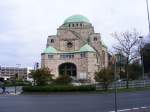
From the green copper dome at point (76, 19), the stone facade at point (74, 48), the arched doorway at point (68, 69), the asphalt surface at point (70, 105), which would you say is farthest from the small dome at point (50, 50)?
the asphalt surface at point (70, 105)

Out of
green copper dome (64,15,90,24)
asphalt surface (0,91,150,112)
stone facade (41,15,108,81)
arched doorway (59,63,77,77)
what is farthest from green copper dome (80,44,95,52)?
asphalt surface (0,91,150,112)

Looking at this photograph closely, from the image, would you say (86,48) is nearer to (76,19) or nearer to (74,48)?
(74,48)

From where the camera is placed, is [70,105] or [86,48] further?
[86,48]

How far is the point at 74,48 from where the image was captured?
12381cm

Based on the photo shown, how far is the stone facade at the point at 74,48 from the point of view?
118m

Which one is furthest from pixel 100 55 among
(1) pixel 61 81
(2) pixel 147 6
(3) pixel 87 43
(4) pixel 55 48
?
(2) pixel 147 6

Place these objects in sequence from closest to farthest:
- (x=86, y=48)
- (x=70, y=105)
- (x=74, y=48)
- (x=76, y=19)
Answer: (x=70, y=105), (x=86, y=48), (x=74, y=48), (x=76, y=19)

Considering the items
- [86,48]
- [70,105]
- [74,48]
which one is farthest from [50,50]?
[70,105]

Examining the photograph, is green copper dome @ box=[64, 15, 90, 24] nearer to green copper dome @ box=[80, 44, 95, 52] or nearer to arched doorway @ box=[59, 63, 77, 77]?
green copper dome @ box=[80, 44, 95, 52]

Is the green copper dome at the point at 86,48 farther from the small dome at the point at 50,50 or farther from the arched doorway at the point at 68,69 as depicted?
the small dome at the point at 50,50

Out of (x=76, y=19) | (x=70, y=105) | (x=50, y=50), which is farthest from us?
(x=76, y=19)

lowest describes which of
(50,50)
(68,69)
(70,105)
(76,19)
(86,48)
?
(70,105)

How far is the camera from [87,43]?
122250 mm

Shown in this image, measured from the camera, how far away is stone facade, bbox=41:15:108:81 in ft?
387
